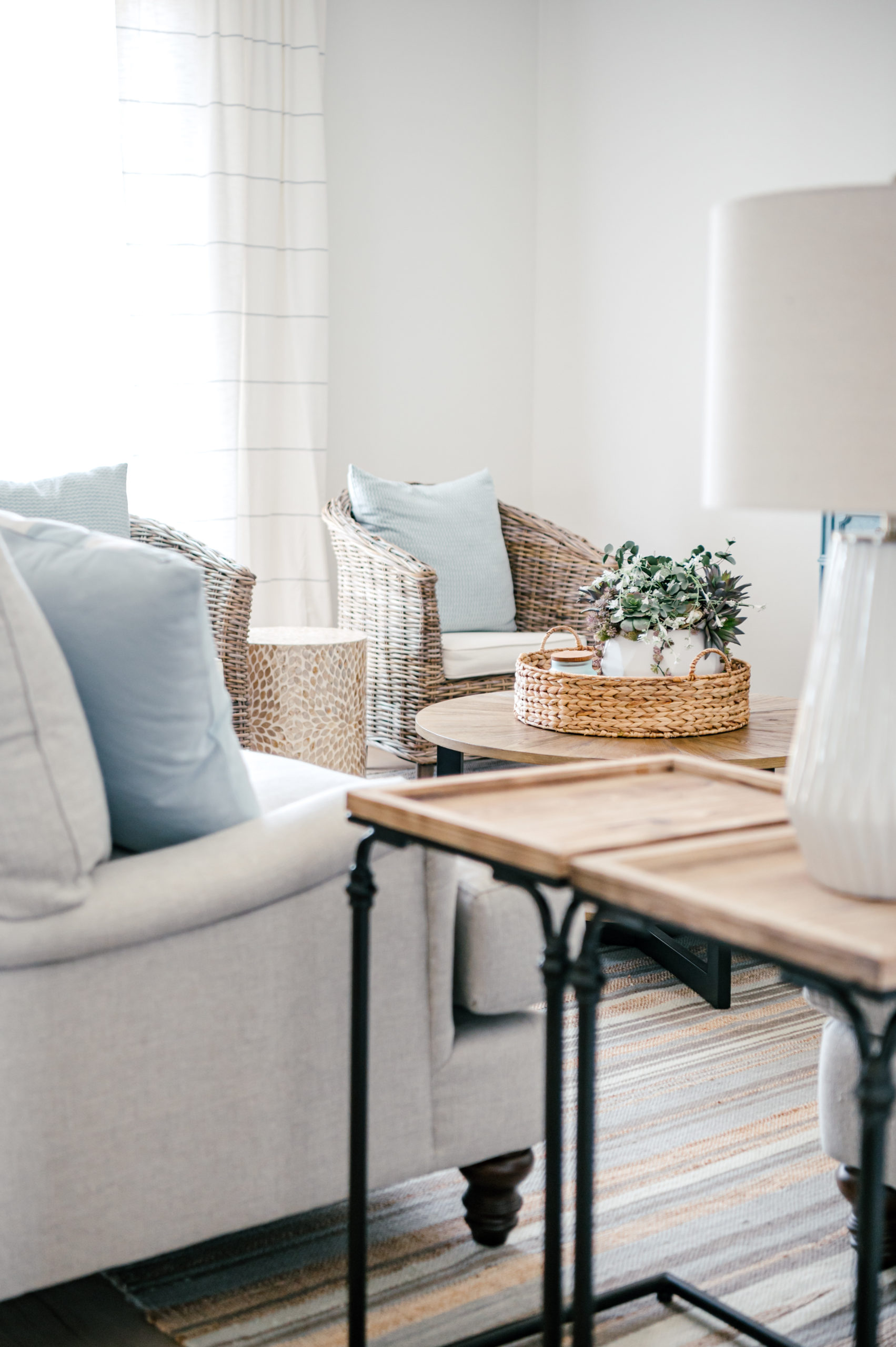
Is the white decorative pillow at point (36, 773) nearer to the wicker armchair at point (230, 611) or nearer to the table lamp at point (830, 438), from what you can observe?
the table lamp at point (830, 438)

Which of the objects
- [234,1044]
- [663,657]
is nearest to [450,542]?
[663,657]

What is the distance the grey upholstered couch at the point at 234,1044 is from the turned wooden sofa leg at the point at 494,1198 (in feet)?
0.10

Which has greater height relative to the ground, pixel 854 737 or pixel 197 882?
pixel 854 737

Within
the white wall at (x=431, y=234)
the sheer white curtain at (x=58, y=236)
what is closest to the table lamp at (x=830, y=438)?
the sheer white curtain at (x=58, y=236)

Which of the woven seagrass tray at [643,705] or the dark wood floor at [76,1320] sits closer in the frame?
the dark wood floor at [76,1320]

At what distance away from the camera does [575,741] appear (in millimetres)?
2496

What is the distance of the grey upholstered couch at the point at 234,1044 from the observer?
51.8 inches

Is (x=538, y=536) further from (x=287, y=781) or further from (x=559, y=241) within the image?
(x=287, y=781)

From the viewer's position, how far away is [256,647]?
3.41m

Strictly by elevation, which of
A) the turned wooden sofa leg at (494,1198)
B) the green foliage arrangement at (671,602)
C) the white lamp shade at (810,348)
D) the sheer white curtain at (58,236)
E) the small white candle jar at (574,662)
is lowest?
the turned wooden sofa leg at (494,1198)

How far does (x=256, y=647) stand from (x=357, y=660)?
0.27 metres

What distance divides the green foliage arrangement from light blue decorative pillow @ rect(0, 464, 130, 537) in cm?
119

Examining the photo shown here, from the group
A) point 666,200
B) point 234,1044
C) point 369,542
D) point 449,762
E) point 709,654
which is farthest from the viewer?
point 666,200

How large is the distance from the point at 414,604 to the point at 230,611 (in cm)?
58
